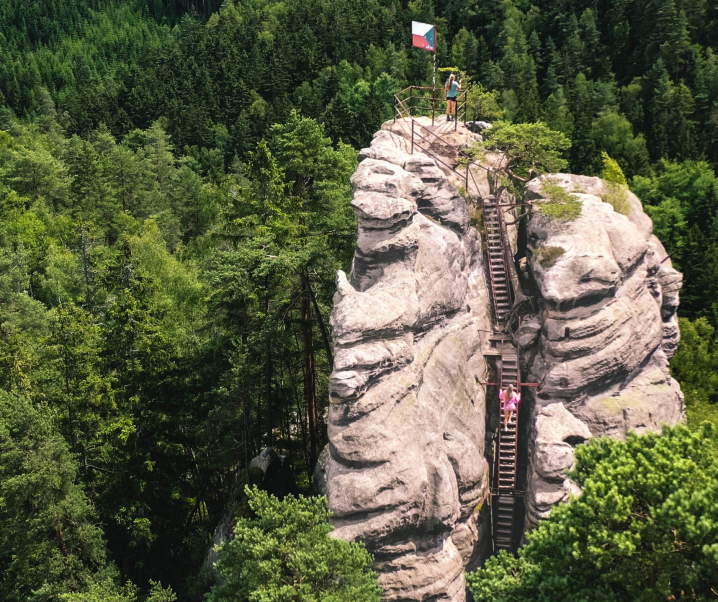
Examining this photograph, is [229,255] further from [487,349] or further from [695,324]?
[695,324]

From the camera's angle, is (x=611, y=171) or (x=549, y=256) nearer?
(x=549, y=256)

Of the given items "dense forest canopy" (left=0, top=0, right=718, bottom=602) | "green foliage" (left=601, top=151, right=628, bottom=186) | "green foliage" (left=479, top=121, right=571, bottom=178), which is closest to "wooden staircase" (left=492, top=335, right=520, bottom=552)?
"dense forest canopy" (left=0, top=0, right=718, bottom=602)

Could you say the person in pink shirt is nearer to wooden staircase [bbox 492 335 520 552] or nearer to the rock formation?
wooden staircase [bbox 492 335 520 552]

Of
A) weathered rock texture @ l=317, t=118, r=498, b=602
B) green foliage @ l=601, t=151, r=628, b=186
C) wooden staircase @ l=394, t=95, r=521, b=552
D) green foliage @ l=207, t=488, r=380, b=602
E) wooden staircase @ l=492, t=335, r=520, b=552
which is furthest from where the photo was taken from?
green foliage @ l=601, t=151, r=628, b=186

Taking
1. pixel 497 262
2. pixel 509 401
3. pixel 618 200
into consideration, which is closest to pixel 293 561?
pixel 509 401

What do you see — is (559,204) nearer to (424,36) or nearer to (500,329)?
(500,329)

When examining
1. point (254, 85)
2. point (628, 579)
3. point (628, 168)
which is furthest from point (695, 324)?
point (254, 85)
